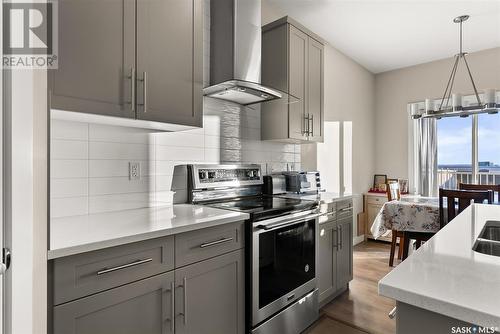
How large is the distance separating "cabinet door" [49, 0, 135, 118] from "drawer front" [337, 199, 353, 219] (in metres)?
1.96

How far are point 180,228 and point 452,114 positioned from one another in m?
2.90

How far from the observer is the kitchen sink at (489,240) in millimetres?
1100

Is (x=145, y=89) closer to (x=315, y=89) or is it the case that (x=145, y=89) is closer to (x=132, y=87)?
(x=132, y=87)

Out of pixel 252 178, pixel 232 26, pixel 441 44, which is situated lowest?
pixel 252 178

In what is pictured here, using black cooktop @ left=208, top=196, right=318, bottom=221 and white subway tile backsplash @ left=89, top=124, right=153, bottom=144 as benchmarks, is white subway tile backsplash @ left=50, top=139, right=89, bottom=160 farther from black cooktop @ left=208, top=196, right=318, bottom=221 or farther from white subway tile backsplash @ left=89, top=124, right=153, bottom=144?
black cooktop @ left=208, top=196, right=318, bottom=221

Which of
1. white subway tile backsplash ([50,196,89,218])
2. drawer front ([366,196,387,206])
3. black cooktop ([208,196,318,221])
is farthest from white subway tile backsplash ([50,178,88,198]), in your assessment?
drawer front ([366,196,387,206])

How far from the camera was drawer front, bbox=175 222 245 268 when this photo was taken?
4.40 ft

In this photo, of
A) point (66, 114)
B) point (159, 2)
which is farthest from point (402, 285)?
point (159, 2)

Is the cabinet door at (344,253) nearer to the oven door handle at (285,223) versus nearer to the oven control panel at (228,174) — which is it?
the oven door handle at (285,223)

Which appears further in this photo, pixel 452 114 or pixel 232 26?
pixel 452 114

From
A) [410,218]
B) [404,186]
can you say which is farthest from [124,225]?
[404,186]

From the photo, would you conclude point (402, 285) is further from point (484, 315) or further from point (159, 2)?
point (159, 2)

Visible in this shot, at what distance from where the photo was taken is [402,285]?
0.70 metres

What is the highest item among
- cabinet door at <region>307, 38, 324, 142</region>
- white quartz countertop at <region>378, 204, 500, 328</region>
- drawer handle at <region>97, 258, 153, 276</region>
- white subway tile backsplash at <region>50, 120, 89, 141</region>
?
cabinet door at <region>307, 38, 324, 142</region>
